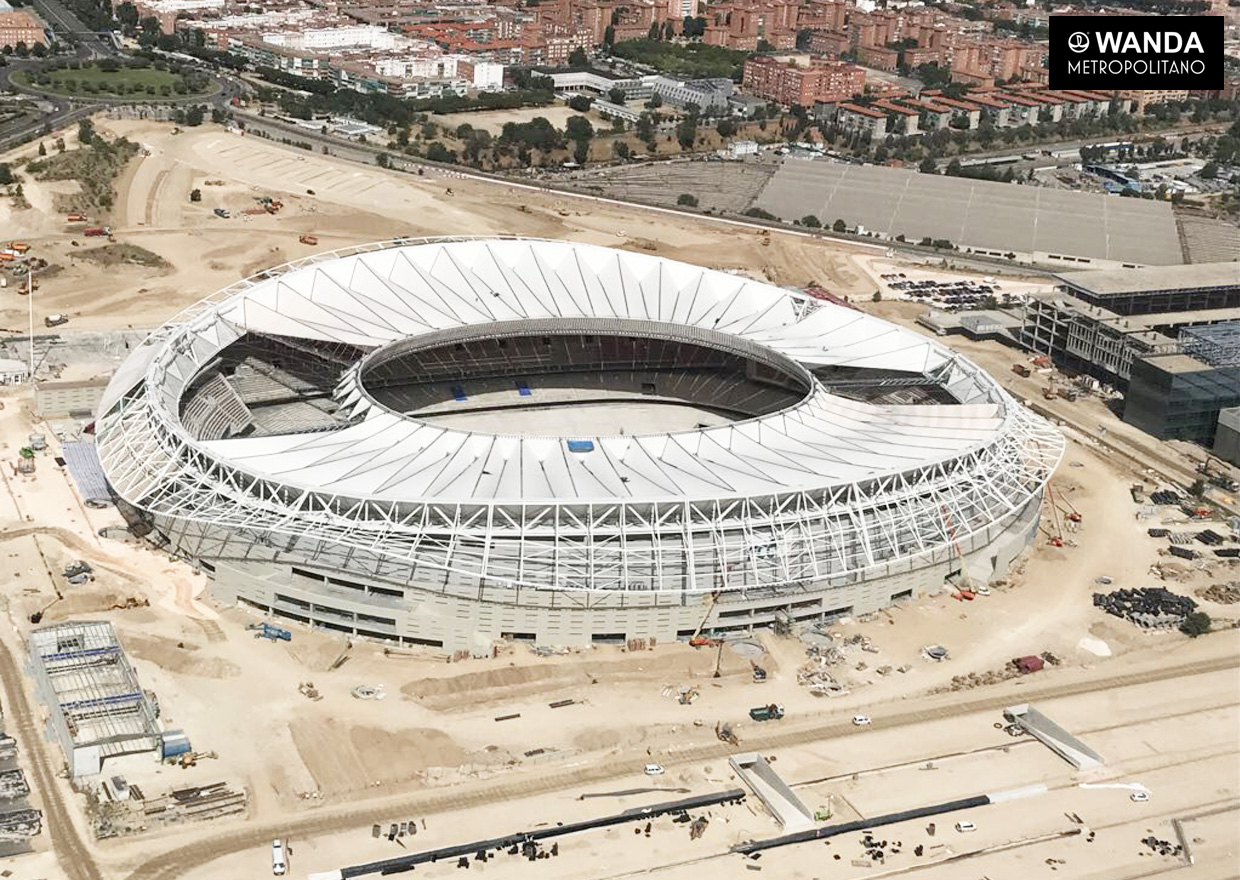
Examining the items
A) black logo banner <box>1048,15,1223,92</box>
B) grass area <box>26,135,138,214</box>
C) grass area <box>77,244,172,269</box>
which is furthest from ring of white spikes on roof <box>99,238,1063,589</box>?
grass area <box>26,135,138,214</box>

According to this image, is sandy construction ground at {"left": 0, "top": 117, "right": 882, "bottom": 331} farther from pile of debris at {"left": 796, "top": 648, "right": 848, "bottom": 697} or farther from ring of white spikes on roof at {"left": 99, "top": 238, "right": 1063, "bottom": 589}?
pile of debris at {"left": 796, "top": 648, "right": 848, "bottom": 697}

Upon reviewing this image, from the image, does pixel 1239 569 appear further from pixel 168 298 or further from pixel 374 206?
pixel 374 206

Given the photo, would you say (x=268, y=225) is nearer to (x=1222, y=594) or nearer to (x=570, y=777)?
(x=570, y=777)

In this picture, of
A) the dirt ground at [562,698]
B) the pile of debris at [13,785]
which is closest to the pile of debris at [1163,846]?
the dirt ground at [562,698]

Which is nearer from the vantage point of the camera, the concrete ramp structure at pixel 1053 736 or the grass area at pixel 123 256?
the concrete ramp structure at pixel 1053 736

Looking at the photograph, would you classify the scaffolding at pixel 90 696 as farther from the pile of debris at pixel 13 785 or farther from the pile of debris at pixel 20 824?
the pile of debris at pixel 20 824

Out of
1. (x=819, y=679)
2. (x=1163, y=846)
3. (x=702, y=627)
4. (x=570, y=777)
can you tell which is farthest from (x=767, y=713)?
(x=1163, y=846)

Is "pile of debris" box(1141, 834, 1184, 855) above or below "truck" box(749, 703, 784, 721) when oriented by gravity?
below
